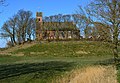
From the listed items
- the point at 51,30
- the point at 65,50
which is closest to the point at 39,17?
the point at 51,30

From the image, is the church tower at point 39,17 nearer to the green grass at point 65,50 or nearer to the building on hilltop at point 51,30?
the building on hilltop at point 51,30

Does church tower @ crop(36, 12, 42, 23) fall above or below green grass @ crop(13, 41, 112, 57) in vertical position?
above

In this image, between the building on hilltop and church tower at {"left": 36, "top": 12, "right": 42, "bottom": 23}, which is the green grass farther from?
church tower at {"left": 36, "top": 12, "right": 42, "bottom": 23}

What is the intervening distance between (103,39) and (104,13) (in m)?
2.27

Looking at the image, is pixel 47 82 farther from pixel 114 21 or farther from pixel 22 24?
pixel 22 24

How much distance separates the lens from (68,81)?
17.9 metres

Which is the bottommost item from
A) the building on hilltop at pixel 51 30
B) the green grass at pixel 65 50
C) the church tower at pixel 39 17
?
the green grass at pixel 65 50

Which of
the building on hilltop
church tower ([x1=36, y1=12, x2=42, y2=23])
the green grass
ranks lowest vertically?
the green grass

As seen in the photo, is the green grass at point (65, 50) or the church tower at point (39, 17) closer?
the green grass at point (65, 50)

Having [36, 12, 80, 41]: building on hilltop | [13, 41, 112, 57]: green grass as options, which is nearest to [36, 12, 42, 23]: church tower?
[36, 12, 80, 41]: building on hilltop

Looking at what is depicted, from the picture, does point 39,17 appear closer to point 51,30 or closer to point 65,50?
point 51,30

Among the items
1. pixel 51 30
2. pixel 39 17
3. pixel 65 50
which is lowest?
pixel 65 50

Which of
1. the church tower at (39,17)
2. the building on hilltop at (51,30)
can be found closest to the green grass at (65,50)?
the building on hilltop at (51,30)

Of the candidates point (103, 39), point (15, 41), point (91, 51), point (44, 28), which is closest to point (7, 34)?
point (15, 41)
